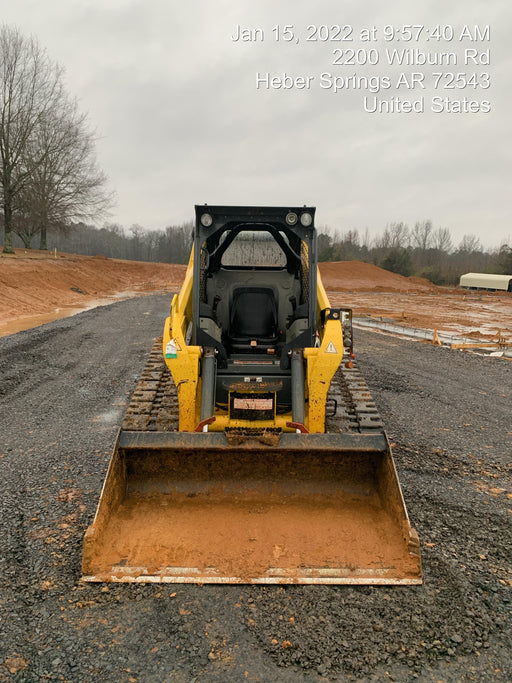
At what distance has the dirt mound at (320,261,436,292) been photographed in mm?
48491

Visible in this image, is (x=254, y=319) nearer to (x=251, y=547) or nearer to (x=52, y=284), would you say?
(x=251, y=547)

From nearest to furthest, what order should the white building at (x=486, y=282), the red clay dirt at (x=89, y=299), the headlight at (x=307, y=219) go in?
the headlight at (x=307, y=219), the red clay dirt at (x=89, y=299), the white building at (x=486, y=282)

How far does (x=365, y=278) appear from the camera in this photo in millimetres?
51312

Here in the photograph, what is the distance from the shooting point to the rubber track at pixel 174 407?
4.74m

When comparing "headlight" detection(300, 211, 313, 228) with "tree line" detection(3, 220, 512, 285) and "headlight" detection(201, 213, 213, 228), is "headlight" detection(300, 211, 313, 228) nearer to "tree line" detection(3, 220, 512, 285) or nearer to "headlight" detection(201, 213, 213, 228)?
"headlight" detection(201, 213, 213, 228)

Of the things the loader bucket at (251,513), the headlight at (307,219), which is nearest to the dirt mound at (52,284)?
the headlight at (307,219)

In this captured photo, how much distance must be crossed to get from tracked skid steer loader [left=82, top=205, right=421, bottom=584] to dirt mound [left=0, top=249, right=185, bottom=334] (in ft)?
45.1

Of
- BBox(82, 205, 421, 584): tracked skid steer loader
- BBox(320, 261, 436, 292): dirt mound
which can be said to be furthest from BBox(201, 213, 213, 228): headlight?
BBox(320, 261, 436, 292): dirt mound

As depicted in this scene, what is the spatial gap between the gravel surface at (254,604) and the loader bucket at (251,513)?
0.13m

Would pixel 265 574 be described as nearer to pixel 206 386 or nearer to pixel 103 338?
pixel 206 386

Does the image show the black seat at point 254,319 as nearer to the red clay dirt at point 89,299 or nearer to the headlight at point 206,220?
the headlight at point 206,220

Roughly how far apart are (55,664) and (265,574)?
4.10ft

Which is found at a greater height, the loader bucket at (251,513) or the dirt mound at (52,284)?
the dirt mound at (52,284)

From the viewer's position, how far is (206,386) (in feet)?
14.9
